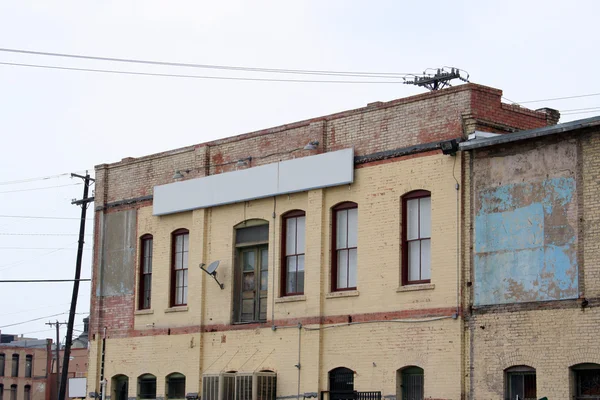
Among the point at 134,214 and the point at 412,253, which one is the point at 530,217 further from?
the point at 134,214

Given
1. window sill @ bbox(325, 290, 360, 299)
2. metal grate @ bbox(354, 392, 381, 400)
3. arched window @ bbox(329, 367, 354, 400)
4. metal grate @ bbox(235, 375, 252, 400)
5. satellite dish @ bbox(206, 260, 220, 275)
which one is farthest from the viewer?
satellite dish @ bbox(206, 260, 220, 275)

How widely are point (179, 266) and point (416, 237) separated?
8287 millimetres

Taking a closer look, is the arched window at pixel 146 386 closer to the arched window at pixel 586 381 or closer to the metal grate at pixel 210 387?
the metal grate at pixel 210 387

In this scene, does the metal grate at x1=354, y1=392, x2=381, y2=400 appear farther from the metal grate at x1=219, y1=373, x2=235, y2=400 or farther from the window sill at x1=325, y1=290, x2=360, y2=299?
the metal grate at x1=219, y1=373, x2=235, y2=400

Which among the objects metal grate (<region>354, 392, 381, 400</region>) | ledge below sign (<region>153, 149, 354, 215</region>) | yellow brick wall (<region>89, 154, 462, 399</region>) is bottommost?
metal grate (<region>354, 392, 381, 400</region>)

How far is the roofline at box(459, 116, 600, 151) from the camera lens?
66.1ft

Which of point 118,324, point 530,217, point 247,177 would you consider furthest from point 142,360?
point 530,217

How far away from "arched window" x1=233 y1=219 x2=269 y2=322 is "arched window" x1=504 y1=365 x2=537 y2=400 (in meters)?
7.48

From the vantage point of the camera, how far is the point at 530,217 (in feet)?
69.6

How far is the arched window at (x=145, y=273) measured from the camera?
3045 centimetres

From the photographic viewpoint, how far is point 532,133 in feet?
68.6

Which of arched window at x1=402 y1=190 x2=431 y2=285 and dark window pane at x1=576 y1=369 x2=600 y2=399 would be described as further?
arched window at x1=402 y1=190 x2=431 y2=285

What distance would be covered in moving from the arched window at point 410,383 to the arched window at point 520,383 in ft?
6.96

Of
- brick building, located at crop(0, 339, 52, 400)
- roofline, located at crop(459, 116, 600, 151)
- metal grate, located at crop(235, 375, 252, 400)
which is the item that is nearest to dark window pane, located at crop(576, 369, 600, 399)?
roofline, located at crop(459, 116, 600, 151)
